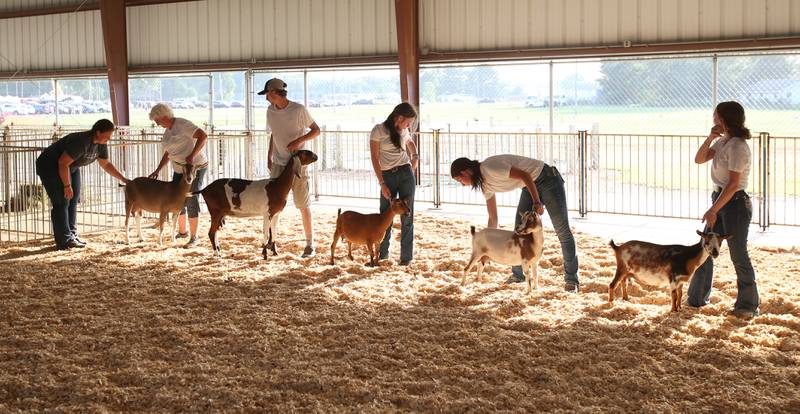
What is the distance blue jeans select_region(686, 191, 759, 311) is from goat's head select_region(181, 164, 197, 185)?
5.08 metres

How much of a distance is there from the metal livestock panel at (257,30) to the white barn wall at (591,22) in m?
1.21

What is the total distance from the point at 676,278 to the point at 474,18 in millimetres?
9919

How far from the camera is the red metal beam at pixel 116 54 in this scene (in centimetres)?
1933

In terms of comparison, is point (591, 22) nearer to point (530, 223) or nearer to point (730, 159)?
point (530, 223)

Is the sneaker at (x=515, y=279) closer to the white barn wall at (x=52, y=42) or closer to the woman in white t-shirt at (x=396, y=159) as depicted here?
the woman in white t-shirt at (x=396, y=159)

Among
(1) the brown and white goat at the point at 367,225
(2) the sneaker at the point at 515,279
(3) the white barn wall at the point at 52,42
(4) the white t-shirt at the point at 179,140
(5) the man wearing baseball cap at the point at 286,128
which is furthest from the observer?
(3) the white barn wall at the point at 52,42

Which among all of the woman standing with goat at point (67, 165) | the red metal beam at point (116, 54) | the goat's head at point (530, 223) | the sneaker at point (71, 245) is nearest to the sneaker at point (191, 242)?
the woman standing with goat at point (67, 165)

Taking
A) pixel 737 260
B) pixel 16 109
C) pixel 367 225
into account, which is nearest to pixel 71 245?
pixel 367 225

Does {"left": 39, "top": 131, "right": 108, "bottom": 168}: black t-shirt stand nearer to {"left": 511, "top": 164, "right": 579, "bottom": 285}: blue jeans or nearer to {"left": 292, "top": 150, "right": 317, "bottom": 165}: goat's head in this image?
{"left": 292, "top": 150, "right": 317, "bottom": 165}: goat's head

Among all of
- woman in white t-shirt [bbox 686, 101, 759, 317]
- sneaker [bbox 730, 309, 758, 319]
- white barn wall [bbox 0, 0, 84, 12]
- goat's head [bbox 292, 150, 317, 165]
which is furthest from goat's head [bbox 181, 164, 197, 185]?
white barn wall [bbox 0, 0, 84, 12]

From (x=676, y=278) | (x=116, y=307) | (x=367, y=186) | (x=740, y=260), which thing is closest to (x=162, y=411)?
(x=116, y=307)

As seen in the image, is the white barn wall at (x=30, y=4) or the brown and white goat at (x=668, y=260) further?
the white barn wall at (x=30, y=4)

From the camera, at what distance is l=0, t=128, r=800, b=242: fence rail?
11.5 m

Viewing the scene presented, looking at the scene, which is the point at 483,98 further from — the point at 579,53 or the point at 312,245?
the point at 312,245
